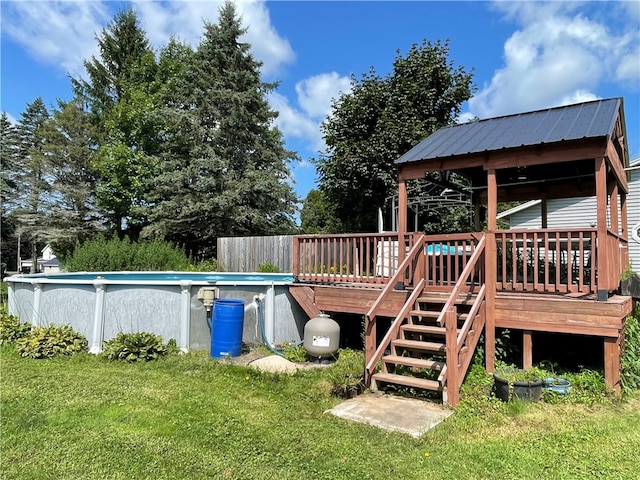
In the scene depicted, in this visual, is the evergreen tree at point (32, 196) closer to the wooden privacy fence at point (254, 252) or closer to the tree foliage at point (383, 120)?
the wooden privacy fence at point (254, 252)

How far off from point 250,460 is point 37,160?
23946 millimetres

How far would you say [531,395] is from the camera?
449cm

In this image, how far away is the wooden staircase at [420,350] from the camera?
15.6ft

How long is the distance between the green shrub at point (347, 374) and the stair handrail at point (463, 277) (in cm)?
118

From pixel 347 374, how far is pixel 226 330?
6.58 feet

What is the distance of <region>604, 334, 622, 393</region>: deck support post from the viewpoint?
15.7 feet

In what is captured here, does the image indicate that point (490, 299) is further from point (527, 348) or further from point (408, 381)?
point (408, 381)

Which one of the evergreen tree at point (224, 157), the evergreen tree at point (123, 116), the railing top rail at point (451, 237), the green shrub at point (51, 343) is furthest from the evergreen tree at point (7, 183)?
the railing top rail at point (451, 237)

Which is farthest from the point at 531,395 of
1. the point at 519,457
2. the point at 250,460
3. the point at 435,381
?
the point at 250,460

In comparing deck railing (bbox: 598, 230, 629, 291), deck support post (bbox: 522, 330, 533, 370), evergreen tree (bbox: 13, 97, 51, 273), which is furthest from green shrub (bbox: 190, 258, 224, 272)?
deck railing (bbox: 598, 230, 629, 291)

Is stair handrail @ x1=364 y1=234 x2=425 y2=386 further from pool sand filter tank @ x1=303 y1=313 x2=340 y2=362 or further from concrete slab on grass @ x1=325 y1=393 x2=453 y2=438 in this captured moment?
pool sand filter tank @ x1=303 y1=313 x2=340 y2=362

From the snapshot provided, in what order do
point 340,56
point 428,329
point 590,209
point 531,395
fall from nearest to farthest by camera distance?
point 531,395 → point 428,329 → point 590,209 → point 340,56

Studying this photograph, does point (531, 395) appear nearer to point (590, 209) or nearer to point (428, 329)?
point (428, 329)

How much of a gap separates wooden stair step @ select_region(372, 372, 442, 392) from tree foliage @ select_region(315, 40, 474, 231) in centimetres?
1201
